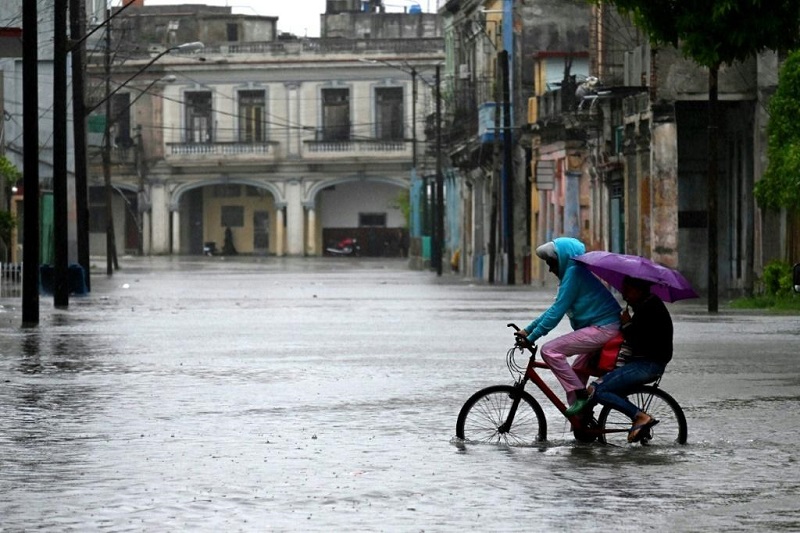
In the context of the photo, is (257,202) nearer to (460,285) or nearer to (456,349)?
(460,285)

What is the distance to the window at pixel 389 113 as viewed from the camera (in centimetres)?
10319

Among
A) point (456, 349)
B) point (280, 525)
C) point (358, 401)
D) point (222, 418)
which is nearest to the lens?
point (280, 525)

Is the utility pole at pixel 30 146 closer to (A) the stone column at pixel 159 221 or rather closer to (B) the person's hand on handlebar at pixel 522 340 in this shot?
(B) the person's hand on handlebar at pixel 522 340

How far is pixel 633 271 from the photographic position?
44.0 feet

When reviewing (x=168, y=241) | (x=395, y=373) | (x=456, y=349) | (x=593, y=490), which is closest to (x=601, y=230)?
(x=456, y=349)

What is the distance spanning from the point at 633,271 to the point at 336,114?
91019 mm

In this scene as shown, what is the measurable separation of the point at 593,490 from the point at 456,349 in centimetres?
1275

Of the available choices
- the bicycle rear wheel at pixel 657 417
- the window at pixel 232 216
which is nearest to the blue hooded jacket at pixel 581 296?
the bicycle rear wheel at pixel 657 417

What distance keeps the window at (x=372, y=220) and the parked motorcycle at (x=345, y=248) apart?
1.06 meters

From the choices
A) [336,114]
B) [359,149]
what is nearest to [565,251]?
[359,149]

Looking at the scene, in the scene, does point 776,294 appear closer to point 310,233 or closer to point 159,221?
point 310,233

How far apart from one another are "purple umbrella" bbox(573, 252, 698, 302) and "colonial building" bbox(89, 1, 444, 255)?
8734 cm

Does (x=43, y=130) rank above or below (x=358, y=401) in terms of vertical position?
above

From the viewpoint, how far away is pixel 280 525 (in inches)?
388
